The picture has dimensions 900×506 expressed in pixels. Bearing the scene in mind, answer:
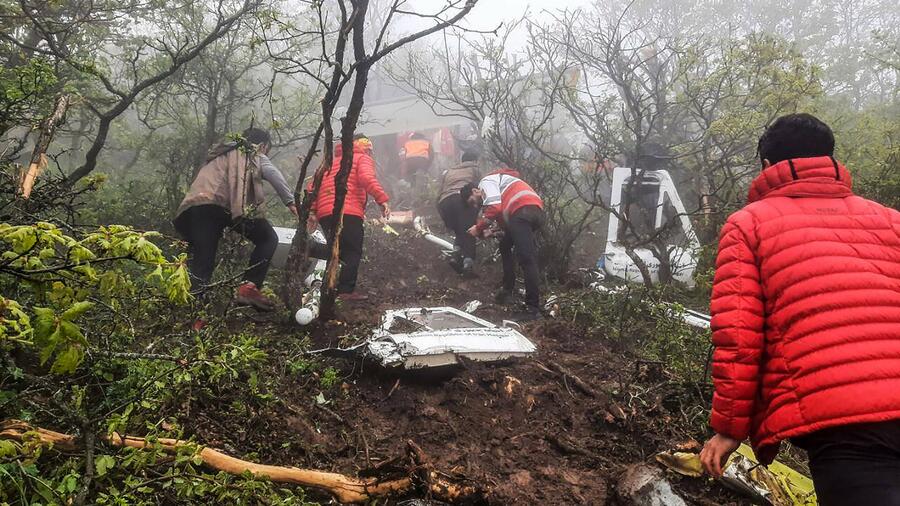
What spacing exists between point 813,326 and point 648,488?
1.02 m

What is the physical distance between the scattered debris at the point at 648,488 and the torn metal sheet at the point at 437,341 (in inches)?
50.6

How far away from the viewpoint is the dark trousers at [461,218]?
6.21 meters

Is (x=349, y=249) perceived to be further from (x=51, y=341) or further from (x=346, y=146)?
(x=51, y=341)

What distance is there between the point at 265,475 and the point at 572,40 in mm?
6808

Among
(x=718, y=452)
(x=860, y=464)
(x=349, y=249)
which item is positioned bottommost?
(x=718, y=452)

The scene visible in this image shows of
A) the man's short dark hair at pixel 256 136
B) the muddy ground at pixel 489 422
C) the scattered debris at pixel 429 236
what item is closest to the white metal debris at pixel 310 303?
the muddy ground at pixel 489 422

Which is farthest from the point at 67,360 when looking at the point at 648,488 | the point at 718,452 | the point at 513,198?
the point at 513,198

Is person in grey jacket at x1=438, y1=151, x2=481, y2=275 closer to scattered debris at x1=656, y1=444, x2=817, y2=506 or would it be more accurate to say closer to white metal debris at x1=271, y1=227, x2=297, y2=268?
white metal debris at x1=271, y1=227, x2=297, y2=268

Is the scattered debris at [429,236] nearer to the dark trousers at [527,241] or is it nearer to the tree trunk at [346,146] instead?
the dark trousers at [527,241]

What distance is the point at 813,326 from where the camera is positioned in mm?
1332

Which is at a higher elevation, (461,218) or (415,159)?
(415,159)

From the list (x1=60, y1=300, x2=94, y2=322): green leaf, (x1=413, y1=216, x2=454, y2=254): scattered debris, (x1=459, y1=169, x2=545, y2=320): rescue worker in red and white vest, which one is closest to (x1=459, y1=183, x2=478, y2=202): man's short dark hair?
(x1=459, y1=169, x2=545, y2=320): rescue worker in red and white vest

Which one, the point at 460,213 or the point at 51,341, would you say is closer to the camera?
the point at 51,341

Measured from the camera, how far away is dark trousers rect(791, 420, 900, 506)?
1.17 meters
